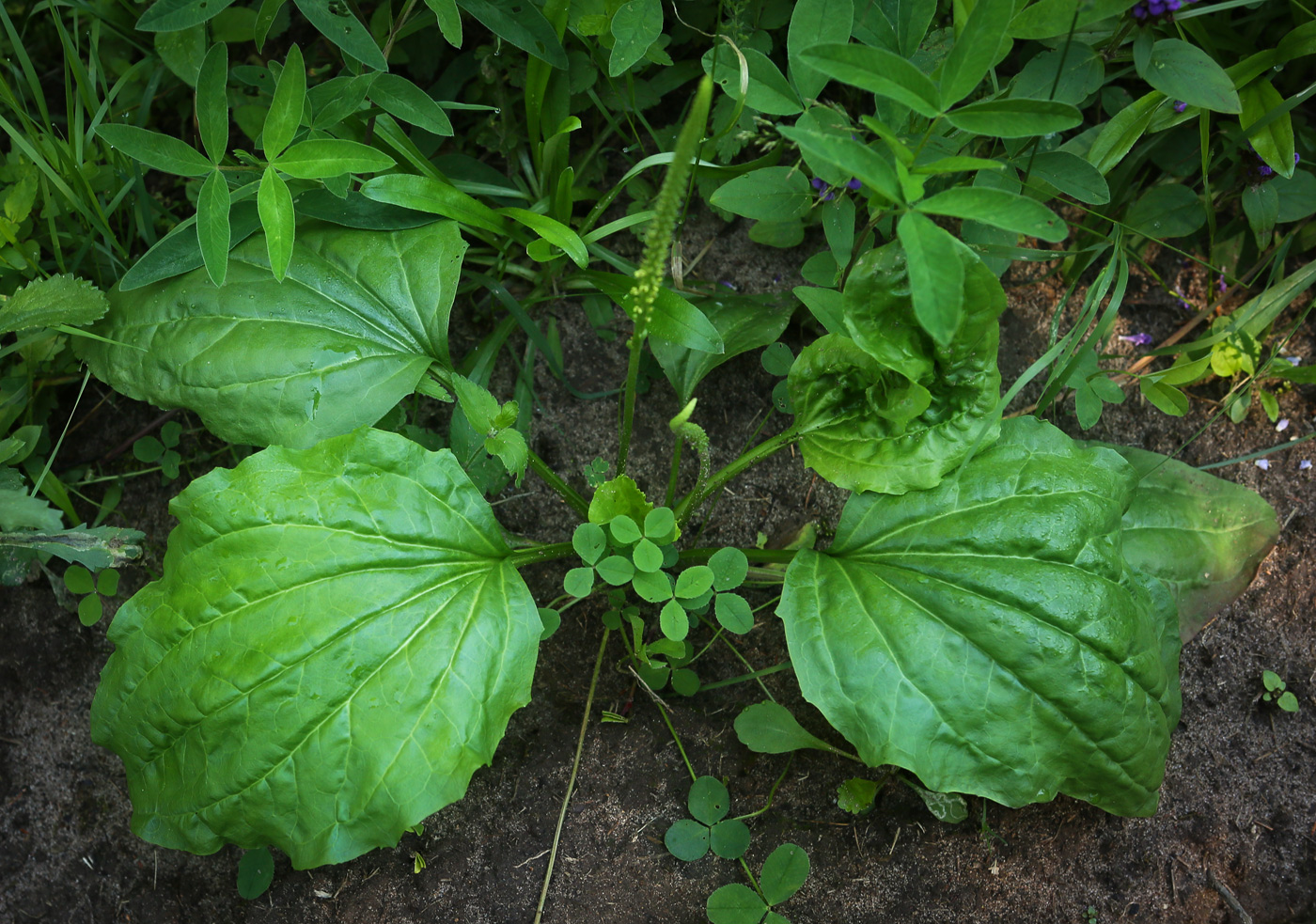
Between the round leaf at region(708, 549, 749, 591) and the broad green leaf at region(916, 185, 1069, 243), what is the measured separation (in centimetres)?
83

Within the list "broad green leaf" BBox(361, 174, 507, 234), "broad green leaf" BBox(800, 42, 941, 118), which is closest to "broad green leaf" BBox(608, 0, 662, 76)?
"broad green leaf" BBox(361, 174, 507, 234)

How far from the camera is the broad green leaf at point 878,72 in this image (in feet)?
4.95

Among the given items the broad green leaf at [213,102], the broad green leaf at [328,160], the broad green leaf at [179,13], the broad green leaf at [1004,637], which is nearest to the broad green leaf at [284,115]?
the broad green leaf at [328,160]

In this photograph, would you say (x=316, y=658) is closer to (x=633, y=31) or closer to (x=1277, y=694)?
(x=633, y=31)

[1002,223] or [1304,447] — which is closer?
[1002,223]

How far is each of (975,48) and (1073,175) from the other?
22.0 inches

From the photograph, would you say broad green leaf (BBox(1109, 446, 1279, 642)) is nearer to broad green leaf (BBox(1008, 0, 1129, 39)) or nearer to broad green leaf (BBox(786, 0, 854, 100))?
broad green leaf (BBox(1008, 0, 1129, 39))

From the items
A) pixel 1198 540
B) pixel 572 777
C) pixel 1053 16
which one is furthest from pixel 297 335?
pixel 1198 540

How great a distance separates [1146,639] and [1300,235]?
1.26 m

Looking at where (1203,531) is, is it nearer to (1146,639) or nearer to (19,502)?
(1146,639)

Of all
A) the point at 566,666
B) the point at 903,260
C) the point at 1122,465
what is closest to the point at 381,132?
the point at 903,260

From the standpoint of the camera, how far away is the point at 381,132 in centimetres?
205

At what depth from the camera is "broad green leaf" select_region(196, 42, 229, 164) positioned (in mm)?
1876

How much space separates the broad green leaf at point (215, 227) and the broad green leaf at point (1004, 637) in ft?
4.41
